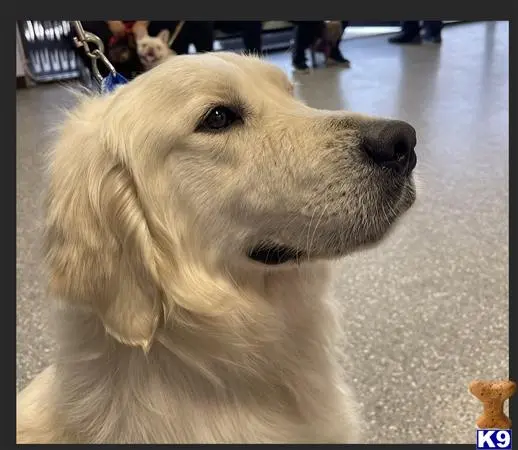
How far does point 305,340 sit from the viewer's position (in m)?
1.05

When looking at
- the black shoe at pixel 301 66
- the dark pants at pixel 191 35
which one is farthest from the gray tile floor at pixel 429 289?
the black shoe at pixel 301 66

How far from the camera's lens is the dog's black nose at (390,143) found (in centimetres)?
89

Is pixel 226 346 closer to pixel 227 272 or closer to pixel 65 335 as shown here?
pixel 227 272

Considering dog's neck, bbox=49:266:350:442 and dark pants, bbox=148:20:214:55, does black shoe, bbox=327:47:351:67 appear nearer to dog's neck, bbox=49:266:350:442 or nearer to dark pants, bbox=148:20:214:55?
dark pants, bbox=148:20:214:55

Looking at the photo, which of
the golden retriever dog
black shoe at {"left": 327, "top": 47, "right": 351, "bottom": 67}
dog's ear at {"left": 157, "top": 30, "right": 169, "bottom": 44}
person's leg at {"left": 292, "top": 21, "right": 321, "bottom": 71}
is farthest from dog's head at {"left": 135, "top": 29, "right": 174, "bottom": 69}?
the golden retriever dog

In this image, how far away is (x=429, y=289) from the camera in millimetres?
1861

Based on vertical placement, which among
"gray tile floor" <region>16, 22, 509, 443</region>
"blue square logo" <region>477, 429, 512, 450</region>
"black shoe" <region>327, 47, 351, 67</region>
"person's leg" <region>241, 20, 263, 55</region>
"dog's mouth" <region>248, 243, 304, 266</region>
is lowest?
"black shoe" <region>327, 47, 351, 67</region>

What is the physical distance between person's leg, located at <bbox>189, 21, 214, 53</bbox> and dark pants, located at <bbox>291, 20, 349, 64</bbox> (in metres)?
1.09

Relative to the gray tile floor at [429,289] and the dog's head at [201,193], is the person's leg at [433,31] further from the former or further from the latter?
the dog's head at [201,193]

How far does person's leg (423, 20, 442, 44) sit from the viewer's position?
5.68 meters

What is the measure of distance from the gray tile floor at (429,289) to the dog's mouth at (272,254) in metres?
0.28

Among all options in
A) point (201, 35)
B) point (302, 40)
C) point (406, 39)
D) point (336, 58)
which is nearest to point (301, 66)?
point (302, 40)

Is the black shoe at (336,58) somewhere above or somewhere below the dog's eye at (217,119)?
below
